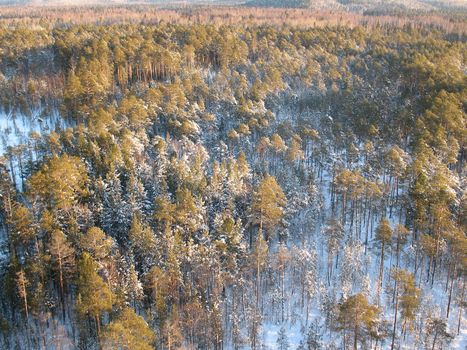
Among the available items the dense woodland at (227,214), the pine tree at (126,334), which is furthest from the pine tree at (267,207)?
the pine tree at (126,334)

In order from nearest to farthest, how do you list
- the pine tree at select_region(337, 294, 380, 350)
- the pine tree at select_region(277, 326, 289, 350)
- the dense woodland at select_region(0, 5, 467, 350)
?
the pine tree at select_region(337, 294, 380, 350) → the dense woodland at select_region(0, 5, 467, 350) → the pine tree at select_region(277, 326, 289, 350)

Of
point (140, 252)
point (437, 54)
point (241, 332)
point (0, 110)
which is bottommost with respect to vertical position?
point (241, 332)

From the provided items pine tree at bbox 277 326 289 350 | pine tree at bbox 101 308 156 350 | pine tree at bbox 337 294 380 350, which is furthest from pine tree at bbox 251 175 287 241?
pine tree at bbox 101 308 156 350

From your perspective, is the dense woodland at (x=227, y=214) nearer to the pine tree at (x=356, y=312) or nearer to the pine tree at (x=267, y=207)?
the pine tree at (x=356, y=312)

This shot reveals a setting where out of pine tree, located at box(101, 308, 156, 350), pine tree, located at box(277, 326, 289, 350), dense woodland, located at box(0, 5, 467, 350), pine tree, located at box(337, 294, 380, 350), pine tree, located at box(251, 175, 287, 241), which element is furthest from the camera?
pine tree, located at box(251, 175, 287, 241)

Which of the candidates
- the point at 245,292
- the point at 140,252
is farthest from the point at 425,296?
the point at 140,252

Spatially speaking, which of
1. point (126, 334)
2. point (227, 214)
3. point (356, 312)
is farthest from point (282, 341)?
point (126, 334)

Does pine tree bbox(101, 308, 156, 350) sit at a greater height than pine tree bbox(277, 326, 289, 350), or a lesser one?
greater

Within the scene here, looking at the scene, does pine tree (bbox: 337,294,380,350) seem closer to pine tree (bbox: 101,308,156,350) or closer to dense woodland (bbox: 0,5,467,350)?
dense woodland (bbox: 0,5,467,350)

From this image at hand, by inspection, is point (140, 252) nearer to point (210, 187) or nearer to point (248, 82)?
point (210, 187)
